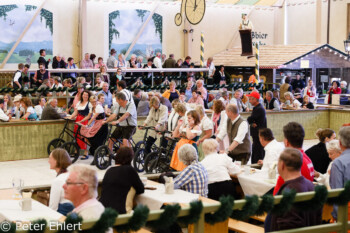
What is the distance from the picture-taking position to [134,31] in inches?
946

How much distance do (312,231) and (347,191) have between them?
1.18ft

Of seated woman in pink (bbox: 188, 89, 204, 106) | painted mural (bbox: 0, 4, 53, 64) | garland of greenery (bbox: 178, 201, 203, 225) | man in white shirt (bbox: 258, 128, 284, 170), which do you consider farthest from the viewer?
painted mural (bbox: 0, 4, 53, 64)

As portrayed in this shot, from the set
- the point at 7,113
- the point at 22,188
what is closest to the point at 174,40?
the point at 7,113

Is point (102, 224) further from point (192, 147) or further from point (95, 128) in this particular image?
point (95, 128)

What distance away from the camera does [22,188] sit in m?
6.14

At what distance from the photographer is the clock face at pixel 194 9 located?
52.6 ft

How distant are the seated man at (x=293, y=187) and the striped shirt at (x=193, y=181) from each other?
1917mm

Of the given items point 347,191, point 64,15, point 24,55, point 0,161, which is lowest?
point 0,161

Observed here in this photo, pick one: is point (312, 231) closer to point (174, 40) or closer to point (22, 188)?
point (22, 188)

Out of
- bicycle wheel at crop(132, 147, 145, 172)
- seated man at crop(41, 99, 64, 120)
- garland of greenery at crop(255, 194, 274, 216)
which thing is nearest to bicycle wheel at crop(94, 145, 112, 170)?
bicycle wheel at crop(132, 147, 145, 172)

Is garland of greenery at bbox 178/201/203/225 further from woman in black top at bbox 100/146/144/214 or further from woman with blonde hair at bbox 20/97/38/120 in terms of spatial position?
woman with blonde hair at bbox 20/97/38/120

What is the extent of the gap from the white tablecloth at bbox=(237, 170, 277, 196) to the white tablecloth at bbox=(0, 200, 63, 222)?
8.00ft

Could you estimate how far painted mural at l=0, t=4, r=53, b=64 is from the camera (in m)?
21.0

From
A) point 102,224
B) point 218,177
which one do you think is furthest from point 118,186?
point 102,224
